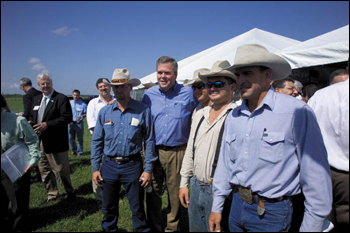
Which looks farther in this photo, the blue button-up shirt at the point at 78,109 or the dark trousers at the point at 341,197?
the blue button-up shirt at the point at 78,109

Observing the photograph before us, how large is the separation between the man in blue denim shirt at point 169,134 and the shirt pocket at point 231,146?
4.15ft

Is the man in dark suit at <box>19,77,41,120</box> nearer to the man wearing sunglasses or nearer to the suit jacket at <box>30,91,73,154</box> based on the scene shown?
the suit jacket at <box>30,91,73,154</box>

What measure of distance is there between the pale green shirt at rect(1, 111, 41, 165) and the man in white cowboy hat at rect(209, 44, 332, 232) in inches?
96.7

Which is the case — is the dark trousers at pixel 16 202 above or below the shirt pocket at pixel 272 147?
below

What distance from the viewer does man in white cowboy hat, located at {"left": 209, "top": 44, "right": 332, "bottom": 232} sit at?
55.3 inches

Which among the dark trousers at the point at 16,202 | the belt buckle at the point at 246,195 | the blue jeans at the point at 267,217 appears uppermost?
the belt buckle at the point at 246,195

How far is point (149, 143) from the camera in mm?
2924

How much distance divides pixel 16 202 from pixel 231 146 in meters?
2.97

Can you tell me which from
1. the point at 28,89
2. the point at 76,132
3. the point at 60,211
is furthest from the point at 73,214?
the point at 76,132

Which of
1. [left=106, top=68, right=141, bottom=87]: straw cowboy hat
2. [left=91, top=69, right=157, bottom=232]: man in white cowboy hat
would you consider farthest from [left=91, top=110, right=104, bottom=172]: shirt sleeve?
[left=106, top=68, right=141, bottom=87]: straw cowboy hat

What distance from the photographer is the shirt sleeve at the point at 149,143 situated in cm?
289

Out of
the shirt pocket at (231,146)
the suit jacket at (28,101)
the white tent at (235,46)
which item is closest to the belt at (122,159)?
the shirt pocket at (231,146)

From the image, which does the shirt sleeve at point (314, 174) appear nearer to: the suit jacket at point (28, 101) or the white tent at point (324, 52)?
the white tent at point (324, 52)

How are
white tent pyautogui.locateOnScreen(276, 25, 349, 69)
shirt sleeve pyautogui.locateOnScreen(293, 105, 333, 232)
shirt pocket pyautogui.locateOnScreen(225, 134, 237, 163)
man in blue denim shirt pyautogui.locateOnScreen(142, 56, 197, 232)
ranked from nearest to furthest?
shirt sleeve pyautogui.locateOnScreen(293, 105, 333, 232) → shirt pocket pyautogui.locateOnScreen(225, 134, 237, 163) → man in blue denim shirt pyautogui.locateOnScreen(142, 56, 197, 232) → white tent pyautogui.locateOnScreen(276, 25, 349, 69)
